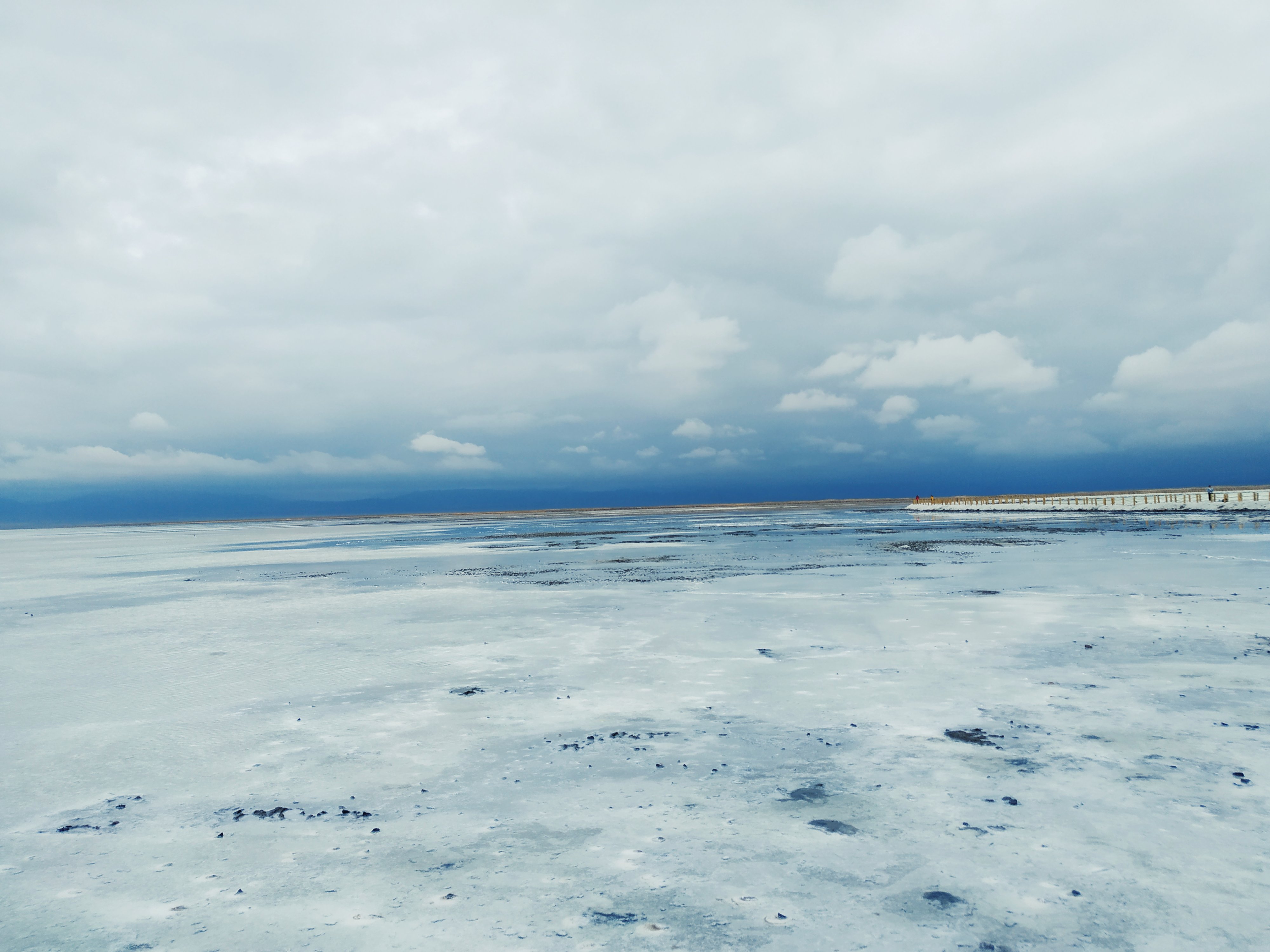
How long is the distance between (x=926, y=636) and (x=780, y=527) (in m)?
45.8

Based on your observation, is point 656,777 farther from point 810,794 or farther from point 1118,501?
point 1118,501

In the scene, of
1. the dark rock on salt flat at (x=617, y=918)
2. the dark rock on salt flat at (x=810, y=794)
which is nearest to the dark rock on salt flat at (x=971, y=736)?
the dark rock on salt flat at (x=810, y=794)

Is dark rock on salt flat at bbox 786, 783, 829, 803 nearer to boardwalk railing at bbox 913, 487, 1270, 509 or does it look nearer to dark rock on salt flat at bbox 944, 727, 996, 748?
dark rock on salt flat at bbox 944, 727, 996, 748

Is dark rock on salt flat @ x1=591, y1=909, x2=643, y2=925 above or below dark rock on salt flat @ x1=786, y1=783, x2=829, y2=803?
above

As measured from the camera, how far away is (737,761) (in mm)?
6934

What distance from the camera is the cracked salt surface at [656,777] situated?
14.3 ft

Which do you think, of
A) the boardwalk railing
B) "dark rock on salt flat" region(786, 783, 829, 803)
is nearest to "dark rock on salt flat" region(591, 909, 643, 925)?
"dark rock on salt flat" region(786, 783, 829, 803)

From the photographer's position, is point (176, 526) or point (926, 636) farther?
point (176, 526)

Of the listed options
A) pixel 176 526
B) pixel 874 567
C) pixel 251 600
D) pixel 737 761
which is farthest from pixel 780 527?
pixel 176 526

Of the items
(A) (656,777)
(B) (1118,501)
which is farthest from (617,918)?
(B) (1118,501)

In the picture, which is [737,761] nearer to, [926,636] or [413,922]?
[413,922]

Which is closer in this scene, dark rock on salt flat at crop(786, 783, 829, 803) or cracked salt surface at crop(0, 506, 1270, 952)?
cracked salt surface at crop(0, 506, 1270, 952)

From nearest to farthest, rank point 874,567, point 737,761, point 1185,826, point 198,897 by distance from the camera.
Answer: point 198,897 → point 1185,826 → point 737,761 → point 874,567

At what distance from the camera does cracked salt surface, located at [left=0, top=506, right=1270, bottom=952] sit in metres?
4.37
